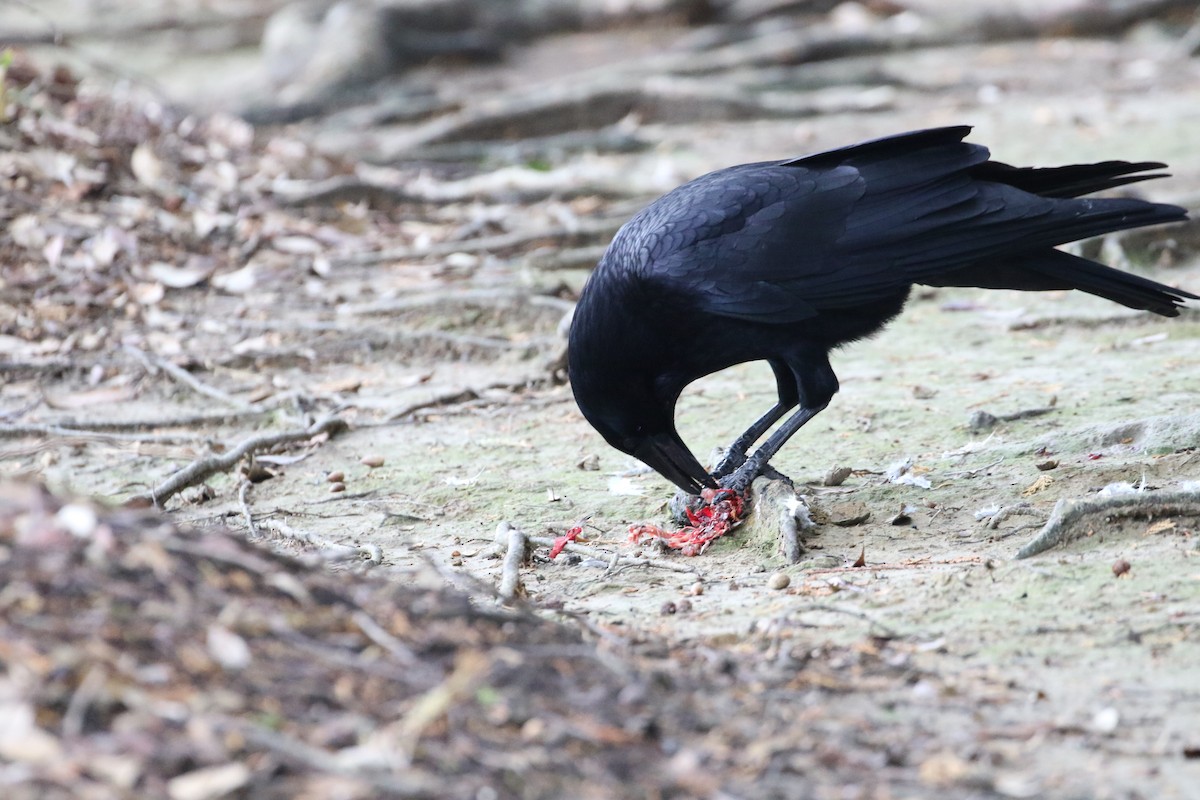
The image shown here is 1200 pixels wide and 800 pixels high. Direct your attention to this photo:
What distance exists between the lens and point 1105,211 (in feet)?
12.5

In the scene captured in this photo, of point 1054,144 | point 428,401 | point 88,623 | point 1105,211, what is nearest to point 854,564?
point 1105,211

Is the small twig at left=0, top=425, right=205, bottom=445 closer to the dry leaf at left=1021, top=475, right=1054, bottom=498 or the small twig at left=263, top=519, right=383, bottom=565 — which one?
the small twig at left=263, top=519, right=383, bottom=565

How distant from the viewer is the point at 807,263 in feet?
12.9

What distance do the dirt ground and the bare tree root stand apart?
0.01 meters

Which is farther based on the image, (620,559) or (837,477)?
(837,477)

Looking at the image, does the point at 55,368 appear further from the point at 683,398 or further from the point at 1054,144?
the point at 1054,144

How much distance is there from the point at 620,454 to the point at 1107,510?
1891 mm

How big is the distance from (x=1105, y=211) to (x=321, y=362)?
3560 mm

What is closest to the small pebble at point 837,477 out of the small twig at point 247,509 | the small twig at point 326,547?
the small twig at point 326,547

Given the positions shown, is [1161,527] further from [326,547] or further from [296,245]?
[296,245]

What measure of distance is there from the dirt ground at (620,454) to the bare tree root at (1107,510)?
0.05 feet

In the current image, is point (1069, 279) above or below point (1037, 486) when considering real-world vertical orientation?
above

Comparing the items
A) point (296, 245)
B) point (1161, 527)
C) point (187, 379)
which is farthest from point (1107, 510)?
point (296, 245)

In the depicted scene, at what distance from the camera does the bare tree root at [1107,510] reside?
3.20m
